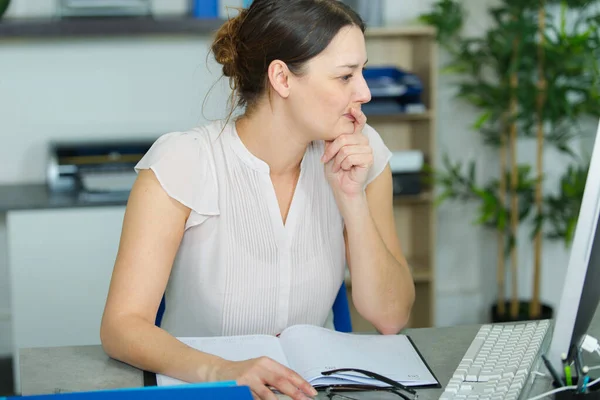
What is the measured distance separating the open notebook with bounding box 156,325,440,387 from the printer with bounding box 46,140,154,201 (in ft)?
5.37

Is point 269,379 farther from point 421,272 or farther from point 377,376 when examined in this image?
point 421,272

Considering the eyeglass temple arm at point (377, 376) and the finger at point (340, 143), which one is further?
the finger at point (340, 143)

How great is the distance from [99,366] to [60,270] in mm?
1641

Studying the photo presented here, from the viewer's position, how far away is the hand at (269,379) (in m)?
1.21

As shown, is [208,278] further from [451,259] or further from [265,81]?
[451,259]

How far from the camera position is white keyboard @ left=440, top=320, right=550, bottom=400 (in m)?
1.21

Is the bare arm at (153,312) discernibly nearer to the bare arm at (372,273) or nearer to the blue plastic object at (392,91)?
the bare arm at (372,273)

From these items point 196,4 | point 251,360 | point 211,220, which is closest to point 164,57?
point 196,4

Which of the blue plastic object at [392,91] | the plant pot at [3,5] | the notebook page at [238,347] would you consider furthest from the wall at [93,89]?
the notebook page at [238,347]

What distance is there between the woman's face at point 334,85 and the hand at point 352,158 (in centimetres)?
3

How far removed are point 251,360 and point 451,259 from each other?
8.75 ft

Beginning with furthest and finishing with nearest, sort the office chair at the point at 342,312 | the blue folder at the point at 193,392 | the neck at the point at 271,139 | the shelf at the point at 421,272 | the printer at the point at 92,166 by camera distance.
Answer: the shelf at the point at 421,272
the printer at the point at 92,166
the office chair at the point at 342,312
the neck at the point at 271,139
the blue folder at the point at 193,392

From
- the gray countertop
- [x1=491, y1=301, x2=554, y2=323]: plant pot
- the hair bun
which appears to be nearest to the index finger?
the hair bun

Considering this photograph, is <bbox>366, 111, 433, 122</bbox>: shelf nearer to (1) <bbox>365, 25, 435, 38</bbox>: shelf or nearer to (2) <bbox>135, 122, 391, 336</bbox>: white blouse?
(1) <bbox>365, 25, 435, 38</bbox>: shelf
